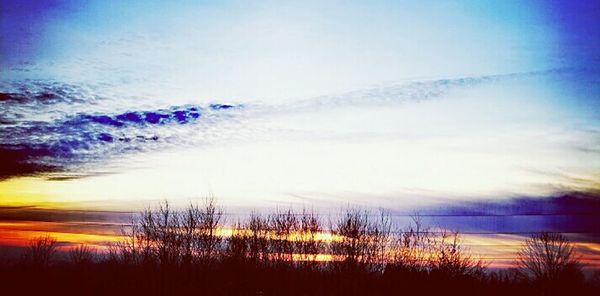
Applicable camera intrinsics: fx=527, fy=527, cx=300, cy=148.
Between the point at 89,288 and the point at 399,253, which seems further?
the point at 399,253

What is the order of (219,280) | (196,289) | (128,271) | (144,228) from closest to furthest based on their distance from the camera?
(196,289), (219,280), (128,271), (144,228)

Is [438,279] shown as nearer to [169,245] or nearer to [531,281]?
[531,281]

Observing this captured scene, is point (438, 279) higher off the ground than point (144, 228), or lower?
lower

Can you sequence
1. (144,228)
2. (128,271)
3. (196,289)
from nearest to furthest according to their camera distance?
(196,289)
(128,271)
(144,228)

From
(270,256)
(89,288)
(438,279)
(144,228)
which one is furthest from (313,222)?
(89,288)

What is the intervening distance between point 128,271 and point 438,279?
21849 millimetres

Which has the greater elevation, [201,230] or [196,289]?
[201,230]

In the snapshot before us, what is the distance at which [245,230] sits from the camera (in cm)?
4178

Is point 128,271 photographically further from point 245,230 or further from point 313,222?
point 313,222

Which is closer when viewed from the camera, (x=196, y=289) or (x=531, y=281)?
(x=196, y=289)

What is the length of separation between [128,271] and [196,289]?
764cm

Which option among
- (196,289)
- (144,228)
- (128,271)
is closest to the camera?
(196,289)

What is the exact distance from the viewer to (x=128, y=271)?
37.9 m

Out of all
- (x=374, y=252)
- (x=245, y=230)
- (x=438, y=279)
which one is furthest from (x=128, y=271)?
(x=438, y=279)
